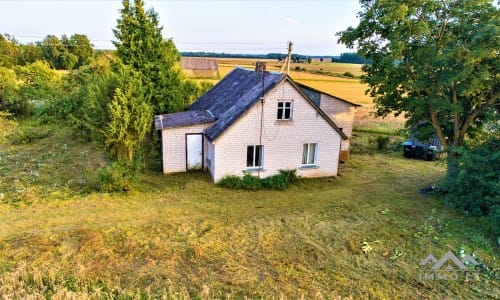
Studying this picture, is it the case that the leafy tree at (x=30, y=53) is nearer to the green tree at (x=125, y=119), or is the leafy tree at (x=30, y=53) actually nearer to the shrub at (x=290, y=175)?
the green tree at (x=125, y=119)

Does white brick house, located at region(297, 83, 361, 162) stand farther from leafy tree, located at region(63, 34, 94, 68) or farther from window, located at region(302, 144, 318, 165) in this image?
leafy tree, located at region(63, 34, 94, 68)

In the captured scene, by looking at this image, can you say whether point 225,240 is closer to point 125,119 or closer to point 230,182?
point 230,182

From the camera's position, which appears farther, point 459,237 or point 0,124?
point 0,124

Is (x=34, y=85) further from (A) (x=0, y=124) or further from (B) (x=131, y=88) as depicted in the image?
(B) (x=131, y=88)

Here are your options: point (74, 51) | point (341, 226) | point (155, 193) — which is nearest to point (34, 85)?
point (155, 193)

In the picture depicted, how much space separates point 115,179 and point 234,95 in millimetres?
8597

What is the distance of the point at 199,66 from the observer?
71.5m

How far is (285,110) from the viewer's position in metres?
16.1

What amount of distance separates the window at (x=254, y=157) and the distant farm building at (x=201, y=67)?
54.7 meters

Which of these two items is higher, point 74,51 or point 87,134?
point 74,51

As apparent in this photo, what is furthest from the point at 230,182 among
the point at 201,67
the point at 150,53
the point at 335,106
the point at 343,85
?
the point at 201,67

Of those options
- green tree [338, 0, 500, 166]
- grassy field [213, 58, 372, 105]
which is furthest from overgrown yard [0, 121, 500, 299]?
grassy field [213, 58, 372, 105]

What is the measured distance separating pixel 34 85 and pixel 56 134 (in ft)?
45.8

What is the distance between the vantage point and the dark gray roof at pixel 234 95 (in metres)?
15.6
